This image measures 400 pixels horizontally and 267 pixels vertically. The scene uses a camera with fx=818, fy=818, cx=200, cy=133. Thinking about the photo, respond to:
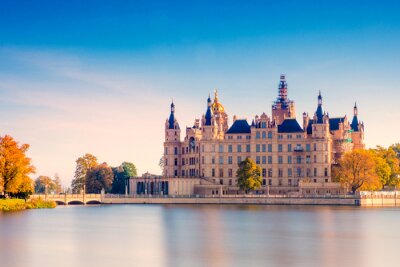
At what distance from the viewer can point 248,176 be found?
13600cm

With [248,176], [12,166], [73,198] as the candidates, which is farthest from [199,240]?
[248,176]

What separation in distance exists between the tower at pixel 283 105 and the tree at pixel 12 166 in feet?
254

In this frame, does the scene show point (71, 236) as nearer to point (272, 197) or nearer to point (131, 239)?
point (131, 239)

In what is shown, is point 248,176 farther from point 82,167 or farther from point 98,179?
point 82,167

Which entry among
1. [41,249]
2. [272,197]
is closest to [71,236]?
[41,249]

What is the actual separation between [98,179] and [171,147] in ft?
56.2

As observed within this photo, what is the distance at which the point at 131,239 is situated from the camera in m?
67.2

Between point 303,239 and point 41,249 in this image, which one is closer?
point 41,249

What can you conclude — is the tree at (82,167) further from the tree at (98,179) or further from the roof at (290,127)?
the roof at (290,127)

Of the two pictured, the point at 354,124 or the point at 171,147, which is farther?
the point at 354,124

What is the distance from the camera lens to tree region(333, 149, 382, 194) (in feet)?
424

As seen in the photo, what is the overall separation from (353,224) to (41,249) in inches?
1440

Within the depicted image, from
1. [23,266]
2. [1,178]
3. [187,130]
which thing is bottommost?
[23,266]

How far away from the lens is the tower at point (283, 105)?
169500 millimetres
